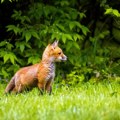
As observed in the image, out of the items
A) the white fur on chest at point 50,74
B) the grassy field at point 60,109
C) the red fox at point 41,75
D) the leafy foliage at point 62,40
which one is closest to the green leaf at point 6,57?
the leafy foliage at point 62,40

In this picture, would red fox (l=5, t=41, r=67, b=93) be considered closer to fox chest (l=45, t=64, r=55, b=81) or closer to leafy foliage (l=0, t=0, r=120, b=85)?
fox chest (l=45, t=64, r=55, b=81)

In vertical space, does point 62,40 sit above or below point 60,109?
above

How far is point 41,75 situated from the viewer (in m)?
8.84

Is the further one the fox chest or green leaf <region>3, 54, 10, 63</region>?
green leaf <region>3, 54, 10, 63</region>

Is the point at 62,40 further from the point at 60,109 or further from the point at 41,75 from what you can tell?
the point at 60,109

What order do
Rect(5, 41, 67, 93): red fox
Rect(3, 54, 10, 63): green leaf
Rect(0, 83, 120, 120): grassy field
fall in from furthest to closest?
1. Rect(3, 54, 10, 63): green leaf
2. Rect(5, 41, 67, 93): red fox
3. Rect(0, 83, 120, 120): grassy field

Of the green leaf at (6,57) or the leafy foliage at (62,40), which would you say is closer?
the green leaf at (6,57)

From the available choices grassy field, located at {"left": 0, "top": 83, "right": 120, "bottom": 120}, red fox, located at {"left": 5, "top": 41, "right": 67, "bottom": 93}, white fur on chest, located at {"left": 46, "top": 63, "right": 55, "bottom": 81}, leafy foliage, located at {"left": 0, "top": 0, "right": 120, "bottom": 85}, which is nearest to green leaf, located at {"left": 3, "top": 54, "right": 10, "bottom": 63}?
leafy foliage, located at {"left": 0, "top": 0, "right": 120, "bottom": 85}

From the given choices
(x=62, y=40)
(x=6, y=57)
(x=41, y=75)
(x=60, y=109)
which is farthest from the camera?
(x=62, y=40)

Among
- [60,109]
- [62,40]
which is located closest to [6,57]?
[62,40]

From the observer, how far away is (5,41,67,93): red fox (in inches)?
348

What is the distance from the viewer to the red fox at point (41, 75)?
8.84 meters

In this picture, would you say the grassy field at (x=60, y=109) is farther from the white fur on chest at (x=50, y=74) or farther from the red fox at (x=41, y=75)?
the white fur on chest at (x=50, y=74)

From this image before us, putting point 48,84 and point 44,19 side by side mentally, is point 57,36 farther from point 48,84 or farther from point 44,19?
point 48,84
